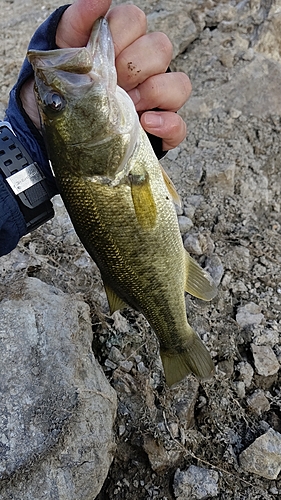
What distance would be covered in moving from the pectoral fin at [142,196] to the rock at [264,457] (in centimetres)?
147

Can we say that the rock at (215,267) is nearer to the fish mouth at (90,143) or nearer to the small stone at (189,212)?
the small stone at (189,212)

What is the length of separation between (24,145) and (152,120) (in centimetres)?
66

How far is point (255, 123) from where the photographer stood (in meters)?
4.21

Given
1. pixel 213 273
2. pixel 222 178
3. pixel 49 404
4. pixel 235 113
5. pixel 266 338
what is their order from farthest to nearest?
1. pixel 235 113
2. pixel 222 178
3. pixel 213 273
4. pixel 266 338
5. pixel 49 404

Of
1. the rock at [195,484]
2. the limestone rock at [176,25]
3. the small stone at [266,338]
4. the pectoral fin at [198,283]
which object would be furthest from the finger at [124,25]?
the limestone rock at [176,25]

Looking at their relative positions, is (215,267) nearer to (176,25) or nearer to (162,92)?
(162,92)

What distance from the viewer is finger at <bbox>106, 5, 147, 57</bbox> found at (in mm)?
1994

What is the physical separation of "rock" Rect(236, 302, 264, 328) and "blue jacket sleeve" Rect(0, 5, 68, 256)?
1.50 meters

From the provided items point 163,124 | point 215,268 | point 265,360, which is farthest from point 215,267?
point 163,124

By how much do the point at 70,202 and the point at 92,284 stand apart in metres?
1.19

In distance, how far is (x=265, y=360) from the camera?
9.55 ft

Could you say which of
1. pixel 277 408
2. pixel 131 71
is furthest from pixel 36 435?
pixel 131 71

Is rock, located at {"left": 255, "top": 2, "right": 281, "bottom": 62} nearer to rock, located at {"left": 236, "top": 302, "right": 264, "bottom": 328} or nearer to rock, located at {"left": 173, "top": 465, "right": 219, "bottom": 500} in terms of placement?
rock, located at {"left": 236, "top": 302, "right": 264, "bottom": 328}

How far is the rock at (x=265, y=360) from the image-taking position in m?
2.88
